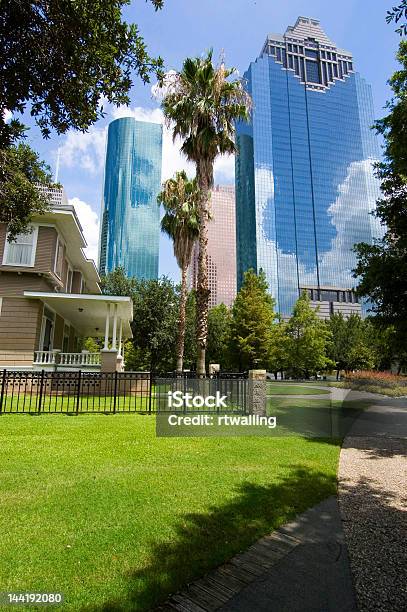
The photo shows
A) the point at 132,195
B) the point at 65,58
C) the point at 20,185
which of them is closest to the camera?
the point at 65,58

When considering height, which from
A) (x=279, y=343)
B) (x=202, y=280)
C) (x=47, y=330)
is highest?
(x=202, y=280)

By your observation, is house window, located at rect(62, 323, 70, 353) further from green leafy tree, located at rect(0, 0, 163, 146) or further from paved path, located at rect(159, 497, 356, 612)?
paved path, located at rect(159, 497, 356, 612)

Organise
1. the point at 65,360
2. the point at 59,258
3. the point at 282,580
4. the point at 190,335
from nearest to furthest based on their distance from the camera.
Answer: the point at 282,580 < the point at 65,360 < the point at 59,258 < the point at 190,335

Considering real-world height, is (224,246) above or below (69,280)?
above

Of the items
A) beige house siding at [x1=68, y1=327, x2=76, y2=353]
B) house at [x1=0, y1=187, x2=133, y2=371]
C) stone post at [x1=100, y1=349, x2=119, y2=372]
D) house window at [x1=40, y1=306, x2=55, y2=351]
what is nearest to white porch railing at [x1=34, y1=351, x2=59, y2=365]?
house at [x1=0, y1=187, x2=133, y2=371]

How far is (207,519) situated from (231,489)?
3.51 ft

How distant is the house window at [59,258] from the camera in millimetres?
19314

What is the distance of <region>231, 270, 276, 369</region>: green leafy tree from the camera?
38688mm

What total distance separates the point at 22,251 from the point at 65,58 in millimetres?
15535

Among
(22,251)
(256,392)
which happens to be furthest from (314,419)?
(22,251)

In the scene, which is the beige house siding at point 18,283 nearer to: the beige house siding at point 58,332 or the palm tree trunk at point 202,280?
the beige house siding at point 58,332

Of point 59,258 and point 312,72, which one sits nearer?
point 59,258

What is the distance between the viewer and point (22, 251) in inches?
720

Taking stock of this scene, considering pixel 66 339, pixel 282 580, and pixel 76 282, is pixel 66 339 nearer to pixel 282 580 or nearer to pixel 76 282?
pixel 76 282
